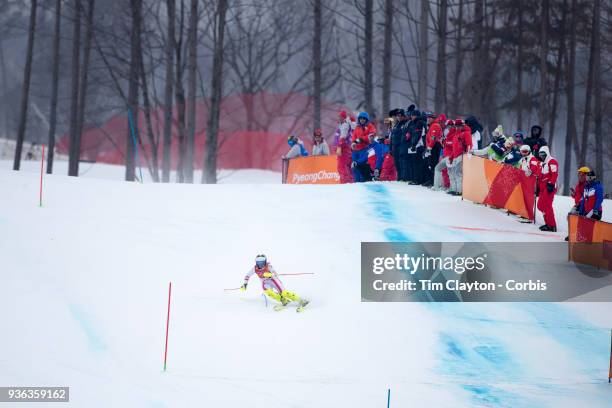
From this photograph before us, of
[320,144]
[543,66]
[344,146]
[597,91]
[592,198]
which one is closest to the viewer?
[592,198]

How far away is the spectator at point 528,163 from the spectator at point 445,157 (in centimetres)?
205

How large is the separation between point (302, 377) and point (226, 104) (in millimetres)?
39751

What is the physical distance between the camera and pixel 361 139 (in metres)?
20.1

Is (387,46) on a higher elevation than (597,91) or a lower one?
higher

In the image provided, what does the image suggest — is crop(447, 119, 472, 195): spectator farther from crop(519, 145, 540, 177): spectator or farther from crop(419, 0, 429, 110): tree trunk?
crop(419, 0, 429, 110): tree trunk

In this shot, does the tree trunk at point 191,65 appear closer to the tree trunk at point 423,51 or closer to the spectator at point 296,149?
the spectator at point 296,149

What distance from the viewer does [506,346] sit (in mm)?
11070

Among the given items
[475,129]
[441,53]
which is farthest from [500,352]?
[441,53]

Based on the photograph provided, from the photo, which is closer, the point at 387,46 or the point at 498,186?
the point at 498,186

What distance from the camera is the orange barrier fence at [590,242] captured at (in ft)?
45.4

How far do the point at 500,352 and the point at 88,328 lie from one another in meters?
5.08

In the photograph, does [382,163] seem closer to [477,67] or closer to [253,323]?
[253,323]

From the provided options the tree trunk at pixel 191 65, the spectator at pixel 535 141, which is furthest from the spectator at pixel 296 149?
the spectator at pixel 535 141

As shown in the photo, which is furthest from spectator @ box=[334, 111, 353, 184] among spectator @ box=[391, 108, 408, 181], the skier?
the skier
